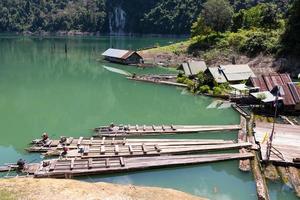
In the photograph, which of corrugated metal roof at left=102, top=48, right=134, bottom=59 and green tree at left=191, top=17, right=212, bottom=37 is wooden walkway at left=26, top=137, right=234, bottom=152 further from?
green tree at left=191, top=17, right=212, bottom=37

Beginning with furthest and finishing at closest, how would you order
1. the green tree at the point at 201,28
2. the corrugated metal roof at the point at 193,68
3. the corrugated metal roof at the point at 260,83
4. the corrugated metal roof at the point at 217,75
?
the green tree at the point at 201,28
the corrugated metal roof at the point at 193,68
the corrugated metal roof at the point at 217,75
the corrugated metal roof at the point at 260,83

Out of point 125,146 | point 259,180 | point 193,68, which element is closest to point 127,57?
point 193,68

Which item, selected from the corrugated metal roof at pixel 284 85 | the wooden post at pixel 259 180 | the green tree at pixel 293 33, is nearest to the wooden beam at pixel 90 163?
the wooden post at pixel 259 180

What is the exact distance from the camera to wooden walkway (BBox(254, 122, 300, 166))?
101ft

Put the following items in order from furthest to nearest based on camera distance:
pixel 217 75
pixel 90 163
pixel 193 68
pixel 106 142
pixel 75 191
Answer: pixel 193 68 → pixel 217 75 → pixel 106 142 → pixel 90 163 → pixel 75 191

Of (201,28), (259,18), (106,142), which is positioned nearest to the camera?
(106,142)

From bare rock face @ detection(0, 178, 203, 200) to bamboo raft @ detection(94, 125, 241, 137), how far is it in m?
11.7

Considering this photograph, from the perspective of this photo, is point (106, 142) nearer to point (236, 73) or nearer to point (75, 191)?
point (75, 191)

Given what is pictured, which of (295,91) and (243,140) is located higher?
(295,91)

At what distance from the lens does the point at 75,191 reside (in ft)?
79.3

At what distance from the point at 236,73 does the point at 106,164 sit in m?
37.2

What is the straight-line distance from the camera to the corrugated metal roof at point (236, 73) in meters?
61.0

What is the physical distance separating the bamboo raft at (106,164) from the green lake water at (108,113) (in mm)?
521

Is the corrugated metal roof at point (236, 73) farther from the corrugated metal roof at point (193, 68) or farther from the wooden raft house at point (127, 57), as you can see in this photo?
the wooden raft house at point (127, 57)
